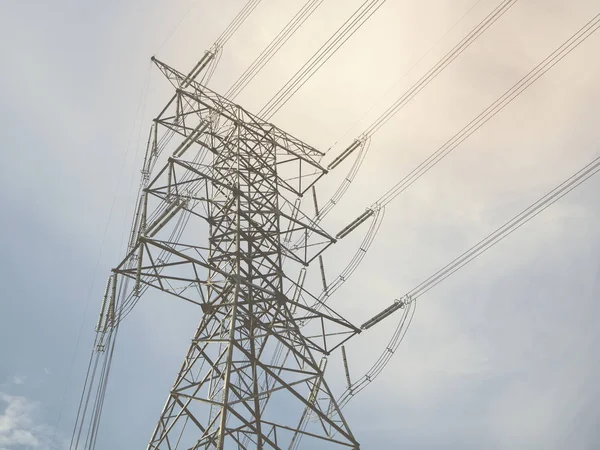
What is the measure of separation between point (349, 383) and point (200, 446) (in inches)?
235

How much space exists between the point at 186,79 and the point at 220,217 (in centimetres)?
627

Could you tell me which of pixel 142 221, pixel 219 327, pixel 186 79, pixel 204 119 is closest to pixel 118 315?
pixel 142 221

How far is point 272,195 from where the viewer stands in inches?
666

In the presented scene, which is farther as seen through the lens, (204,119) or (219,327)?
(204,119)

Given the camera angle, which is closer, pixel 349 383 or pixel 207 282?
pixel 207 282

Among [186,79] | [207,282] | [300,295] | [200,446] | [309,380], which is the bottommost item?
[200,446]

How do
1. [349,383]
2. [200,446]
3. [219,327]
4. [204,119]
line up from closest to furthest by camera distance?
1. [200,446]
2. [219,327]
3. [349,383]
4. [204,119]

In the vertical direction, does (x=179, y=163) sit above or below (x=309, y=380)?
above

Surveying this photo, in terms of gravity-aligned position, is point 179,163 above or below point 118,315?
above

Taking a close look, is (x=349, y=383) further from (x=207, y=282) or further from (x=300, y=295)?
(x=207, y=282)

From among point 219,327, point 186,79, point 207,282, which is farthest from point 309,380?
point 186,79

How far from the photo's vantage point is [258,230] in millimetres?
15391

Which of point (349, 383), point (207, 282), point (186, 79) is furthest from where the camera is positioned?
point (186, 79)

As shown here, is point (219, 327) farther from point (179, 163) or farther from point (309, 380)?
point (179, 163)
